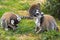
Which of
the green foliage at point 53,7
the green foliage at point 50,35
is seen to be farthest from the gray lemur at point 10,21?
the green foliage at point 53,7

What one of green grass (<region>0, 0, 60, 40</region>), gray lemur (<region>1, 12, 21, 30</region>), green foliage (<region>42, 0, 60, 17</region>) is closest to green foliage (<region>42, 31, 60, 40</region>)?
green grass (<region>0, 0, 60, 40</region>)

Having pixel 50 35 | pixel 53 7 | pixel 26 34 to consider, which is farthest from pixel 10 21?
pixel 53 7

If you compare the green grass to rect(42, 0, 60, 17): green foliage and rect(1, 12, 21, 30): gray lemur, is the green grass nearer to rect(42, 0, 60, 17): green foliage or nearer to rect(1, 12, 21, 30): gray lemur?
rect(1, 12, 21, 30): gray lemur

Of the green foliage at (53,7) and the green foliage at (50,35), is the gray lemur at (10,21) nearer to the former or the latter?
the green foliage at (50,35)

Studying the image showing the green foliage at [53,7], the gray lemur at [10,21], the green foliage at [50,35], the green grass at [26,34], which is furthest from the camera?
the green foliage at [53,7]

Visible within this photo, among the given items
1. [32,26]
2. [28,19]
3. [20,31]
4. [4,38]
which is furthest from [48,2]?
[4,38]

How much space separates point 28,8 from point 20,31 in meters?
3.74

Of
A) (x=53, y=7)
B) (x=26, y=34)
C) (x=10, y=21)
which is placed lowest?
(x=26, y=34)

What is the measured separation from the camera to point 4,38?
1007 cm

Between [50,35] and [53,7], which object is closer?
[50,35]

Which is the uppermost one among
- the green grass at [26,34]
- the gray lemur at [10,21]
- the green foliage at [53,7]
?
the green foliage at [53,7]

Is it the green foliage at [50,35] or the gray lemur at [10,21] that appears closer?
the green foliage at [50,35]

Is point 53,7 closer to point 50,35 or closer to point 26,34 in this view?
point 26,34

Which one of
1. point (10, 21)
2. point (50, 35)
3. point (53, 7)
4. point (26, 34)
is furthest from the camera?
point (53, 7)
